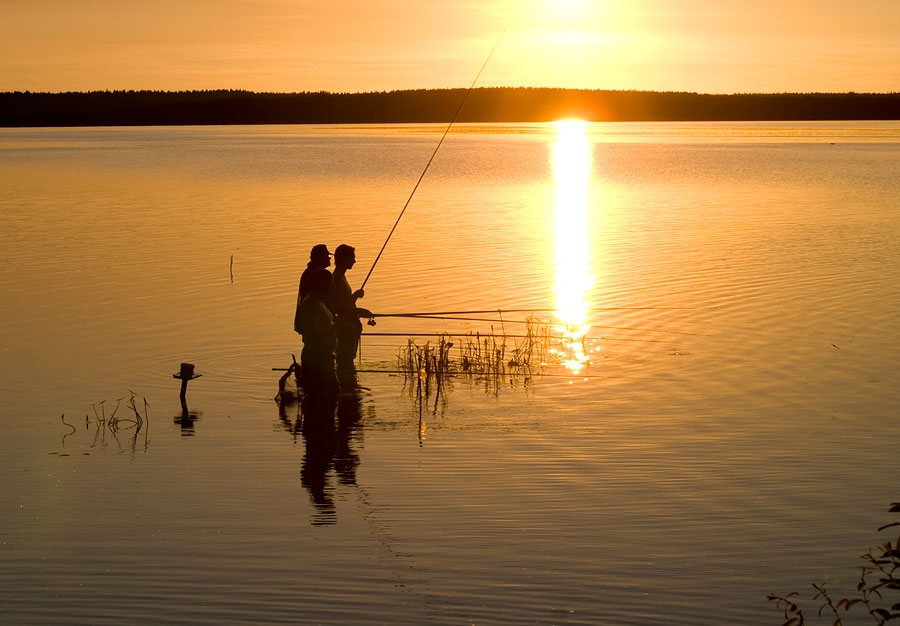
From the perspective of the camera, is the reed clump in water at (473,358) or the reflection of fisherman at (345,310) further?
the reed clump in water at (473,358)

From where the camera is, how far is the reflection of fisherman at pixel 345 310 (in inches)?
455

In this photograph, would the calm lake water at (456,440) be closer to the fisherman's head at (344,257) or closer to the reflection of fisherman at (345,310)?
the reflection of fisherman at (345,310)

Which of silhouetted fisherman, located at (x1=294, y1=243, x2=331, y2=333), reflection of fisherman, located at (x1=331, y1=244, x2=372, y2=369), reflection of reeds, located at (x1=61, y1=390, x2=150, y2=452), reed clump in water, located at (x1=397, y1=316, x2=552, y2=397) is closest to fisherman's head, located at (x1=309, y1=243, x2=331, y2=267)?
silhouetted fisherman, located at (x1=294, y1=243, x2=331, y2=333)

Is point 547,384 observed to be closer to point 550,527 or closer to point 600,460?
point 600,460

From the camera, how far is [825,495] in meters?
8.50

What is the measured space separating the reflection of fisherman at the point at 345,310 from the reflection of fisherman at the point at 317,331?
0.41 m

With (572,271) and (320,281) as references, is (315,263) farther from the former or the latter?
(572,271)

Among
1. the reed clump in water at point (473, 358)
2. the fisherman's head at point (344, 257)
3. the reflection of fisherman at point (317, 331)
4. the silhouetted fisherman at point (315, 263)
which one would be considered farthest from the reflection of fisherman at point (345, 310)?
the reed clump in water at point (473, 358)

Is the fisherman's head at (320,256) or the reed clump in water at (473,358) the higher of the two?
the fisherman's head at (320,256)

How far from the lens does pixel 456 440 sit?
10.2 metres

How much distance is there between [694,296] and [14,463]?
1089 cm

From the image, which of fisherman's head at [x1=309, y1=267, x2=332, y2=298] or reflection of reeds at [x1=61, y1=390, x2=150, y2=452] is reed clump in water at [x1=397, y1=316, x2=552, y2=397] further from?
reflection of reeds at [x1=61, y1=390, x2=150, y2=452]

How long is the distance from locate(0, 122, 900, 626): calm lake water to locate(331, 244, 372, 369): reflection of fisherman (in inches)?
16.3

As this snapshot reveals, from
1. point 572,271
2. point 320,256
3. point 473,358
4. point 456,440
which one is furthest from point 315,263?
point 572,271
